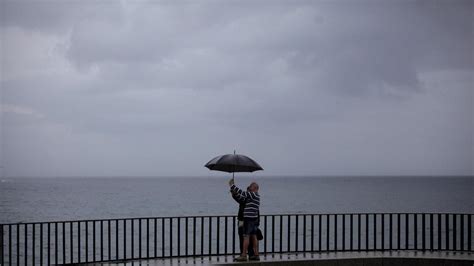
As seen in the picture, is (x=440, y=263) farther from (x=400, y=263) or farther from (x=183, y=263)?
(x=183, y=263)

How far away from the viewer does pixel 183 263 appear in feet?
41.5

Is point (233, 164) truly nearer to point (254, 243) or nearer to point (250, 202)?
point (250, 202)

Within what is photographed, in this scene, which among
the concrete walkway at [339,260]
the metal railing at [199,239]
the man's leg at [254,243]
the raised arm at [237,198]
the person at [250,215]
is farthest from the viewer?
the metal railing at [199,239]

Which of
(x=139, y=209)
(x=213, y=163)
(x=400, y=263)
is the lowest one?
(x=139, y=209)

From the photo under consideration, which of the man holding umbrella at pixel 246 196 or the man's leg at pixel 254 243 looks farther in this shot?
the man's leg at pixel 254 243

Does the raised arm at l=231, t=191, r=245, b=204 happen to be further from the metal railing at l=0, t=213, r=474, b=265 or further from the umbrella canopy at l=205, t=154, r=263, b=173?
the metal railing at l=0, t=213, r=474, b=265

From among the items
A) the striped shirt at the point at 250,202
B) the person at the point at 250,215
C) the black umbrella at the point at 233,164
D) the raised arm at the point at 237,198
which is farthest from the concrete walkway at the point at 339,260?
the black umbrella at the point at 233,164

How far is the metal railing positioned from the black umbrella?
121 centimetres

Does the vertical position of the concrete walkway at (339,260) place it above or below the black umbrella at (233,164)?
below

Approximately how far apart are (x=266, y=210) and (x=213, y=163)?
64.0 metres

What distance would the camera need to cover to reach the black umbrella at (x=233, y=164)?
1265cm

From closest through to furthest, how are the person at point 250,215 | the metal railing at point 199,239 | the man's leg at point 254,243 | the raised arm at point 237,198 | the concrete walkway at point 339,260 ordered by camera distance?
the raised arm at point 237,198
the person at point 250,215
the concrete walkway at point 339,260
the man's leg at point 254,243
the metal railing at point 199,239

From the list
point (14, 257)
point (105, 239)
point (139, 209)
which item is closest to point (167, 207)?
point (139, 209)

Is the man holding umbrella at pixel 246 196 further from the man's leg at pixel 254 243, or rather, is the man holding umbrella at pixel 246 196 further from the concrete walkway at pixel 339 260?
the concrete walkway at pixel 339 260
